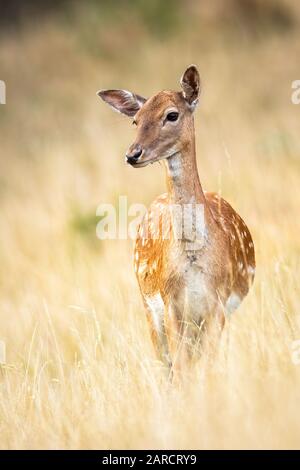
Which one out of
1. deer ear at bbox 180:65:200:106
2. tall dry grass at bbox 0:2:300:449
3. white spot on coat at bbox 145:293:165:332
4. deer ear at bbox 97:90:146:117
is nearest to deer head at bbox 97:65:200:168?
deer ear at bbox 180:65:200:106

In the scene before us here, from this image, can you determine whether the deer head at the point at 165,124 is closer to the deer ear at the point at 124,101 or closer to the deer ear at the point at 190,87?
the deer ear at the point at 190,87

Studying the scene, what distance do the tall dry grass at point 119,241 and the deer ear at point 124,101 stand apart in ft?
2.04

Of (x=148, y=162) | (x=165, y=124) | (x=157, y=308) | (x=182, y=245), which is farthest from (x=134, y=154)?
(x=157, y=308)

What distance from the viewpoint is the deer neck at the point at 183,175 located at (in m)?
6.48

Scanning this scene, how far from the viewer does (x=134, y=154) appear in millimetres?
6129

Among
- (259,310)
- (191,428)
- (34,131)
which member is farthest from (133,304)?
(34,131)

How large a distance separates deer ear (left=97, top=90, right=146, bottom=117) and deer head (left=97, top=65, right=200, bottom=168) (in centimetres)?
16

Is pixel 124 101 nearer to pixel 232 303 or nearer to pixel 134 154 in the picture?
pixel 134 154

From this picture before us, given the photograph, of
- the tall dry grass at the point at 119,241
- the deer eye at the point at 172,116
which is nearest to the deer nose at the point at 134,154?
the deer eye at the point at 172,116

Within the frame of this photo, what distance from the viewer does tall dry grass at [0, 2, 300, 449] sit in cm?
565

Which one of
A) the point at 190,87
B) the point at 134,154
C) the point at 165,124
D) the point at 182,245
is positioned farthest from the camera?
the point at 190,87

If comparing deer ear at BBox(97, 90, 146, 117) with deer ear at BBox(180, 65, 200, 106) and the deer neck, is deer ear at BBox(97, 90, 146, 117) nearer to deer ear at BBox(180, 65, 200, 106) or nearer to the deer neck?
deer ear at BBox(180, 65, 200, 106)

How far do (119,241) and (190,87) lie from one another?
4.53 metres

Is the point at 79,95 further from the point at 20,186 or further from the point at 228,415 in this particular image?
the point at 228,415
